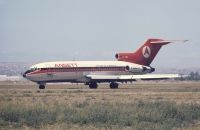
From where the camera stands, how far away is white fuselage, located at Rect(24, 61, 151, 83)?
72.8 meters

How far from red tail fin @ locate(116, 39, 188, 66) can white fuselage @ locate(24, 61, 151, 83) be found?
5.56ft

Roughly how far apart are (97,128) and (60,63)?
5005cm

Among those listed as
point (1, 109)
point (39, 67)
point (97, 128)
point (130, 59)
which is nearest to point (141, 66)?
point (130, 59)

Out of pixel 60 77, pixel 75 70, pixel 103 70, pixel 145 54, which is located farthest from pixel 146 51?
pixel 60 77

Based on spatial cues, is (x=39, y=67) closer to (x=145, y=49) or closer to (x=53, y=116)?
(x=145, y=49)

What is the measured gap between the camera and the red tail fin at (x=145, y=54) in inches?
3076

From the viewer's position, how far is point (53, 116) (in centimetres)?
2756

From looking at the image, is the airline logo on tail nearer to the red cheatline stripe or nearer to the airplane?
the airplane

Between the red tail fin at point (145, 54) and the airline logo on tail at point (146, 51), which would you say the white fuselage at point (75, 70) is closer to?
the red tail fin at point (145, 54)

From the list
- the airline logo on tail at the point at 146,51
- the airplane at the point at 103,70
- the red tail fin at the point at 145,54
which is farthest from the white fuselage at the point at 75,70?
the airline logo on tail at the point at 146,51

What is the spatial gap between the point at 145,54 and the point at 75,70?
11.2 m

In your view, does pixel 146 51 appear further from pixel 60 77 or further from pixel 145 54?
pixel 60 77

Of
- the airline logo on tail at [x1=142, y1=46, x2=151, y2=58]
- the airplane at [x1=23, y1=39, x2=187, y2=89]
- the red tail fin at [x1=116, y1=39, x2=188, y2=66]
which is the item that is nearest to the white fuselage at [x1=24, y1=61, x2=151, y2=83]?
the airplane at [x1=23, y1=39, x2=187, y2=89]

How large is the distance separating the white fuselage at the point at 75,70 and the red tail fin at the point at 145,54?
1696 mm
